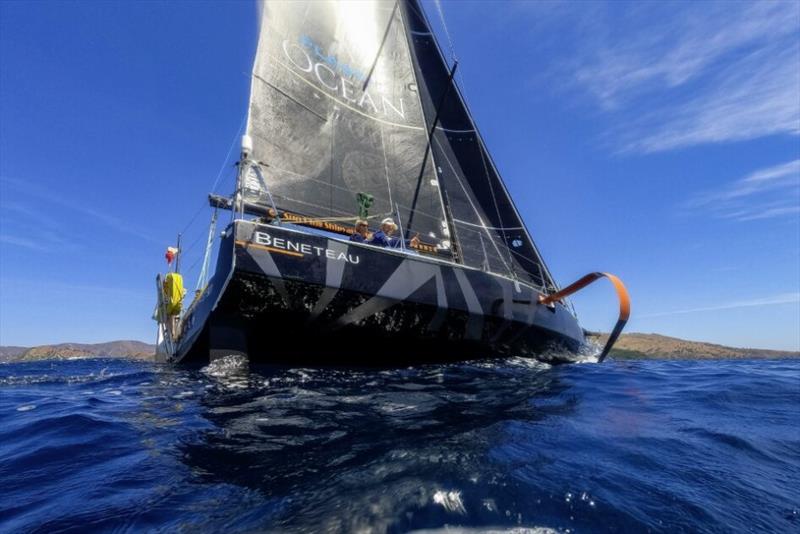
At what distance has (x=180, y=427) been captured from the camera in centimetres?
282

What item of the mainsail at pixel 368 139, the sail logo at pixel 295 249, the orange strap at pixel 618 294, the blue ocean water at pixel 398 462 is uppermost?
the mainsail at pixel 368 139

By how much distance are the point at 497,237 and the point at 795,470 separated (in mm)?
8234

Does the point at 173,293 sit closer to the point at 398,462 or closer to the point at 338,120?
the point at 338,120

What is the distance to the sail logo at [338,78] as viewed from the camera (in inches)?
350

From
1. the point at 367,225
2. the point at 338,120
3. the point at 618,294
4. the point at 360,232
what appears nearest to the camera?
the point at 618,294

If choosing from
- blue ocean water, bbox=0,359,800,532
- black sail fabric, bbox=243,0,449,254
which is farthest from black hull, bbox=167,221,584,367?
black sail fabric, bbox=243,0,449,254

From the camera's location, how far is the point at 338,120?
8.83 m

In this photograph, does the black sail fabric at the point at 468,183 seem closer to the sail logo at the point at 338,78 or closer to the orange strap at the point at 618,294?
the sail logo at the point at 338,78

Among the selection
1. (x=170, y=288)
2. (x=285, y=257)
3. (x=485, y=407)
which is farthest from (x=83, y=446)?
(x=170, y=288)

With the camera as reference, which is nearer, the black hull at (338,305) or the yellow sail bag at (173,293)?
the black hull at (338,305)

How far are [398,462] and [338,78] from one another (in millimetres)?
9527

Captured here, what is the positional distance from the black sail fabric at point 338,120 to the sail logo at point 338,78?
29 mm

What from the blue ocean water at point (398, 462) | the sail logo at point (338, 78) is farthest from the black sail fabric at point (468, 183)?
the blue ocean water at point (398, 462)

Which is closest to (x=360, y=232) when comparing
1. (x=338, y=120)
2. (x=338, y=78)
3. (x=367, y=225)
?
(x=367, y=225)
